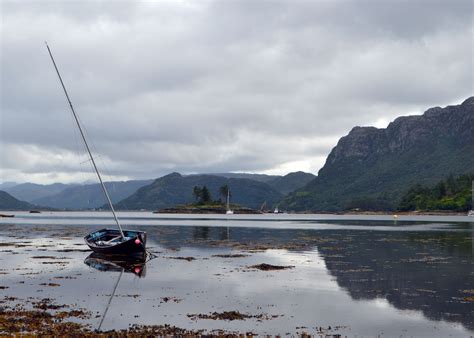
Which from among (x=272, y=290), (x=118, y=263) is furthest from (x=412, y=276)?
(x=118, y=263)

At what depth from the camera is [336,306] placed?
3241 cm

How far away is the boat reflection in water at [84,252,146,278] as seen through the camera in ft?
169

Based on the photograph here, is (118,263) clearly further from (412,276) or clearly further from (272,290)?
(412,276)

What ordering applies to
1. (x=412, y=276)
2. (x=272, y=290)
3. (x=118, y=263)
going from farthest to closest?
(x=118, y=263) → (x=412, y=276) → (x=272, y=290)

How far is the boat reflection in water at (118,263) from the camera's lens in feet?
169

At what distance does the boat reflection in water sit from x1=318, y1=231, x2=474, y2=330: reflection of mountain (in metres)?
19.8

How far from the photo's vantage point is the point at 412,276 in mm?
45406

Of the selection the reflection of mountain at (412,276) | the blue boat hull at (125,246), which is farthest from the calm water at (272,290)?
the blue boat hull at (125,246)

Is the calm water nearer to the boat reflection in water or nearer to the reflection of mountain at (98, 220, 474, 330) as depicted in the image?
the reflection of mountain at (98, 220, 474, 330)

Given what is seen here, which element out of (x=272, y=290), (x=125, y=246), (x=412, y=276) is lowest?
(x=272, y=290)

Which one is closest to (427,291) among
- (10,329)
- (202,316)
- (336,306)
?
(336,306)

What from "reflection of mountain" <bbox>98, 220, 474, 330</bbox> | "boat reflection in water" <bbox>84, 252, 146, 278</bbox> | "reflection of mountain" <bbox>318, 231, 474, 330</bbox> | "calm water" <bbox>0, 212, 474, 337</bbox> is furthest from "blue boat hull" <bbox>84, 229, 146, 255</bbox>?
"reflection of mountain" <bbox>318, 231, 474, 330</bbox>

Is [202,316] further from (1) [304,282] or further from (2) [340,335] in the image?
(1) [304,282]

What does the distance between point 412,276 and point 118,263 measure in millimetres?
31709
